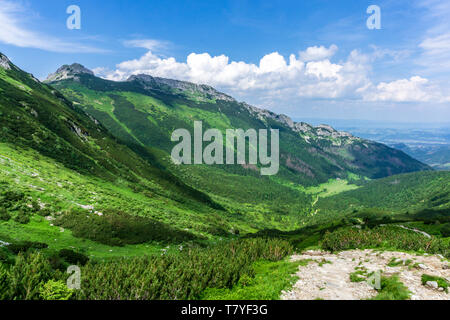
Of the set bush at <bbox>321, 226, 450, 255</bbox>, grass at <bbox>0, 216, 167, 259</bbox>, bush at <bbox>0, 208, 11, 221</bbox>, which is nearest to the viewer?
grass at <bbox>0, 216, 167, 259</bbox>

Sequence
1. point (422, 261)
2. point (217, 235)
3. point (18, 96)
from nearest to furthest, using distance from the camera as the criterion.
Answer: point (422, 261) → point (217, 235) → point (18, 96)

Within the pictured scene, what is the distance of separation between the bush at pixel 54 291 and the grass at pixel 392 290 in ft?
86.6

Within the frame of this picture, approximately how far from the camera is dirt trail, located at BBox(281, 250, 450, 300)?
1997cm

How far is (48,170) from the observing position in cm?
6500

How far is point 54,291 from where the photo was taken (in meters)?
18.6

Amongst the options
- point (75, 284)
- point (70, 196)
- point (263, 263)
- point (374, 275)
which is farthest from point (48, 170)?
point (374, 275)

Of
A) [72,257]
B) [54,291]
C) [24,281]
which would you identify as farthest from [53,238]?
[54,291]

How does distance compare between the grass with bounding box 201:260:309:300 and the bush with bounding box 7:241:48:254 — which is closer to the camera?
the grass with bounding box 201:260:309:300

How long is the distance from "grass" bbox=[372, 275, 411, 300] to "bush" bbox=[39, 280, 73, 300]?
26.4 metres

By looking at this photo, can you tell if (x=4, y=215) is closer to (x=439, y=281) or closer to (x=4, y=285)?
(x=4, y=285)

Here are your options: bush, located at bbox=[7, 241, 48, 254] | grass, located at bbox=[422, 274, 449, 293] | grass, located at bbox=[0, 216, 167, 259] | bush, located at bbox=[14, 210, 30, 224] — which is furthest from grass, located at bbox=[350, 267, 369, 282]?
bush, located at bbox=[14, 210, 30, 224]

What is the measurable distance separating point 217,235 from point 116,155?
92035mm

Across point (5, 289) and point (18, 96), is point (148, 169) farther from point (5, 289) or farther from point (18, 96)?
point (5, 289)

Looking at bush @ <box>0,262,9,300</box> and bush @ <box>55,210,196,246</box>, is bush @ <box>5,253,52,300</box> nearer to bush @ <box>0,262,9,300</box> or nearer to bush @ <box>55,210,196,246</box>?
bush @ <box>0,262,9,300</box>
